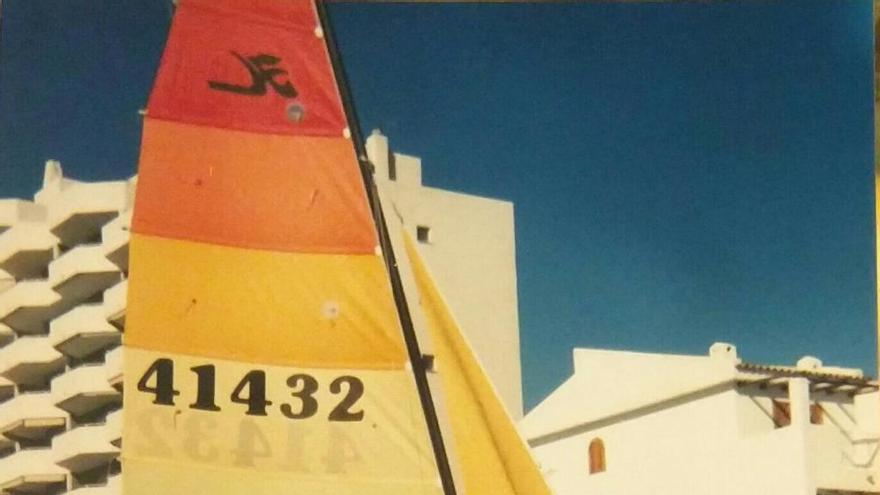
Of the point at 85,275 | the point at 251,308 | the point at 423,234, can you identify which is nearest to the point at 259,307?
the point at 251,308

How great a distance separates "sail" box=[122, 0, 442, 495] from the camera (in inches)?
94.8

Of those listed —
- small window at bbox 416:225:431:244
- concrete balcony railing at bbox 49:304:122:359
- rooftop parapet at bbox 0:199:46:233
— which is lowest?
concrete balcony railing at bbox 49:304:122:359

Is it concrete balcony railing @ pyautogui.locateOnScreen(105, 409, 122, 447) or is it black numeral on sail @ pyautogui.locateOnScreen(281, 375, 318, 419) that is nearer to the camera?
black numeral on sail @ pyautogui.locateOnScreen(281, 375, 318, 419)

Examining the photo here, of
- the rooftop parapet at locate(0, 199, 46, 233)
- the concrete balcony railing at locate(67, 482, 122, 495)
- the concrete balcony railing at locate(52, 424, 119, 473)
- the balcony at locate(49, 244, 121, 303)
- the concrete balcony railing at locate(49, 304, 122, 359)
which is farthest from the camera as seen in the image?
the balcony at locate(49, 244, 121, 303)

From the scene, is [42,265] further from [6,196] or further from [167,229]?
[167,229]

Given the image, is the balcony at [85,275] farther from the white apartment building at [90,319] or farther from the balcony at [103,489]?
the balcony at [103,489]

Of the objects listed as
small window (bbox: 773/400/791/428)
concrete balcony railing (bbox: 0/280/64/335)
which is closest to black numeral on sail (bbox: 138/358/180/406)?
concrete balcony railing (bbox: 0/280/64/335)

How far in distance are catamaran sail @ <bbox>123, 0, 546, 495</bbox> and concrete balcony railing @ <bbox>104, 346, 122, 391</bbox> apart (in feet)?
3.00

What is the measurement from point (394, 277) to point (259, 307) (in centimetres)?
28

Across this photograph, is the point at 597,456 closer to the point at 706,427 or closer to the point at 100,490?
the point at 706,427

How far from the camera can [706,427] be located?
133 inches

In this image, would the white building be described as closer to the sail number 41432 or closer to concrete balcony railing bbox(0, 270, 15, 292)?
the sail number 41432

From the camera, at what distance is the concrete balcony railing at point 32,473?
283cm

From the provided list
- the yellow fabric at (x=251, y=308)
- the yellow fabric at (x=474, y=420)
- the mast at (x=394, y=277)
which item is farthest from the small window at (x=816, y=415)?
the yellow fabric at (x=251, y=308)
